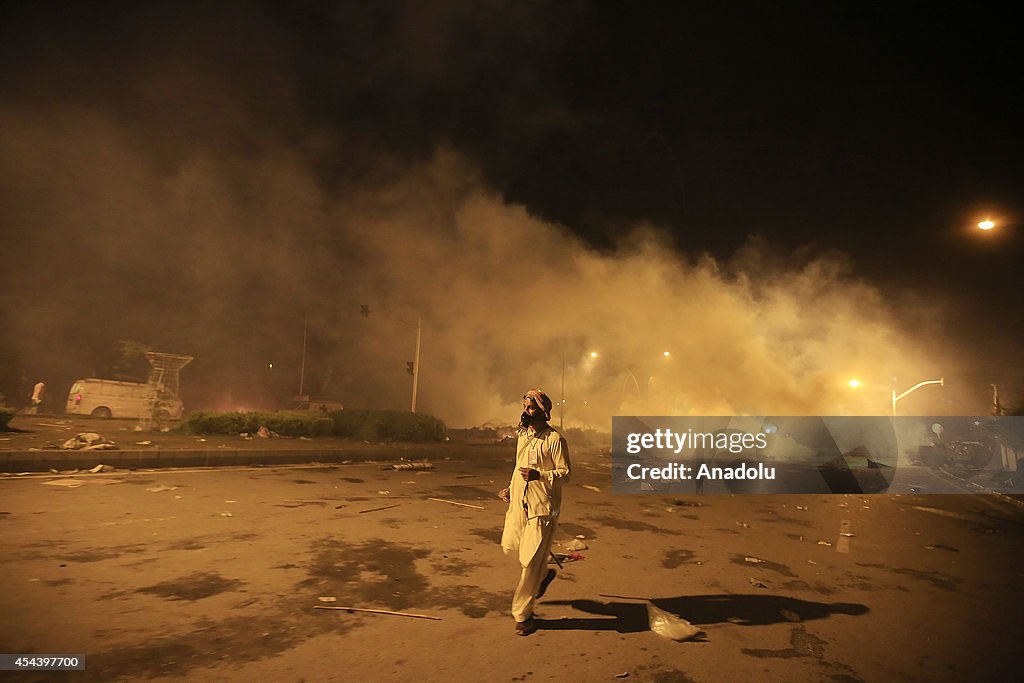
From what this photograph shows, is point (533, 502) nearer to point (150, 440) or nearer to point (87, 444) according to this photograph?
point (87, 444)

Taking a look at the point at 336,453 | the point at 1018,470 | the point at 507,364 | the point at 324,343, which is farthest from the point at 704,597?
the point at 324,343

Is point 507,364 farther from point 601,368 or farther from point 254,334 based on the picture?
point 254,334

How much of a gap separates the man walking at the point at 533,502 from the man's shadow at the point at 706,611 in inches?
10.0

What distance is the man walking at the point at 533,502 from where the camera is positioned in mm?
3506

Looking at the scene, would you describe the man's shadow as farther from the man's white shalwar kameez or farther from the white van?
the white van

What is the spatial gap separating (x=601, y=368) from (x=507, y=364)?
6796 millimetres

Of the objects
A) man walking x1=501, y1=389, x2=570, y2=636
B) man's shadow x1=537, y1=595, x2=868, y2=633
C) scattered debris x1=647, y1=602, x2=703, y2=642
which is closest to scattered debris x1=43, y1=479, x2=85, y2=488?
man walking x1=501, y1=389, x2=570, y2=636

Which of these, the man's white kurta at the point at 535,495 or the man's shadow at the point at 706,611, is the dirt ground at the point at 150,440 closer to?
the man's white kurta at the point at 535,495

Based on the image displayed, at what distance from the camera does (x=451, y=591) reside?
164 inches

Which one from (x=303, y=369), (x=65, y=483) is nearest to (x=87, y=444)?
(x=65, y=483)

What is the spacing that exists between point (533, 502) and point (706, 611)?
5.36 feet

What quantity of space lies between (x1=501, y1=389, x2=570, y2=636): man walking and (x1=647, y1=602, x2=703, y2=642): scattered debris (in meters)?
0.77

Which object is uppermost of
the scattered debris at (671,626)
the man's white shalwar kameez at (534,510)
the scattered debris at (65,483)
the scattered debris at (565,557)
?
the man's white shalwar kameez at (534,510)

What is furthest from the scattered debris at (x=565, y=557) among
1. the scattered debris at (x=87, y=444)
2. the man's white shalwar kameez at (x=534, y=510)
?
the scattered debris at (x=87, y=444)
